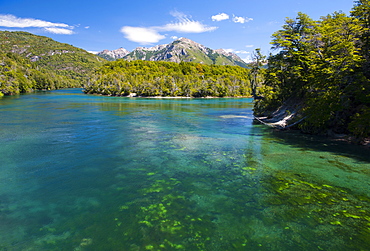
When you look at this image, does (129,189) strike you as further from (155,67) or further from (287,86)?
(155,67)

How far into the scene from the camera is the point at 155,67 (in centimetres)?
18788

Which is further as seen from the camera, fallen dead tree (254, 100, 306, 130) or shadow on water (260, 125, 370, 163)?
fallen dead tree (254, 100, 306, 130)

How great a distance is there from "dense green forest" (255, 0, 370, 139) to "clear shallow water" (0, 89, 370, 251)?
221 inches

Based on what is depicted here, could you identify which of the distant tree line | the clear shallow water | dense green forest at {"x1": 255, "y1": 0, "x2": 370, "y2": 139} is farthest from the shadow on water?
the distant tree line

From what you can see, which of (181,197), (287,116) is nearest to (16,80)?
(287,116)

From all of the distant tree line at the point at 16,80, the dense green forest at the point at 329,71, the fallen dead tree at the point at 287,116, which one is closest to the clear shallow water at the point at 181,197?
the dense green forest at the point at 329,71

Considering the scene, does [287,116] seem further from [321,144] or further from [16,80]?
[16,80]

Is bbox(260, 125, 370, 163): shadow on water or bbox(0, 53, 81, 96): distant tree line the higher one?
bbox(0, 53, 81, 96): distant tree line

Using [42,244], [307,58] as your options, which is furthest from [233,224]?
[307,58]

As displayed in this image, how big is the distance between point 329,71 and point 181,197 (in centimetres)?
2251

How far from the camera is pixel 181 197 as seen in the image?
10914 mm

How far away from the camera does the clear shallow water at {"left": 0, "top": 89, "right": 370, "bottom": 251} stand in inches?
311

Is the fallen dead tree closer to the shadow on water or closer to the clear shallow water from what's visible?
the shadow on water

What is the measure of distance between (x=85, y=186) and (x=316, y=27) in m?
34.9
